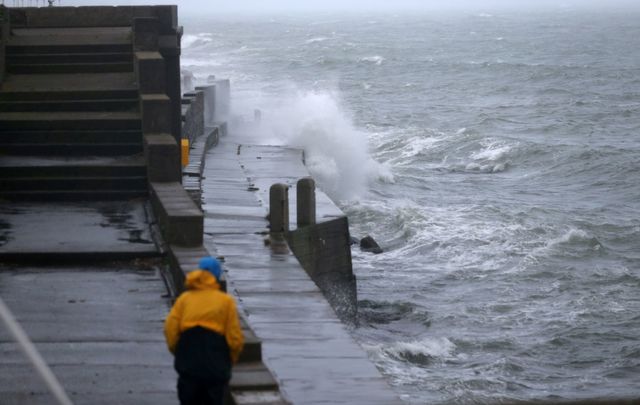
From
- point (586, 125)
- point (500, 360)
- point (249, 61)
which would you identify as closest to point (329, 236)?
point (500, 360)

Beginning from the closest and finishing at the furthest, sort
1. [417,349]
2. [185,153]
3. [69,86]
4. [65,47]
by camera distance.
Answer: [417,349], [69,86], [65,47], [185,153]

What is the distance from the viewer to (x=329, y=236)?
18.5m

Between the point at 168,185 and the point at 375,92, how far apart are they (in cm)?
5422

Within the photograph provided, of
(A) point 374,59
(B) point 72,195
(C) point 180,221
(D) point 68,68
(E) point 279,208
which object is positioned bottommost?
(A) point 374,59

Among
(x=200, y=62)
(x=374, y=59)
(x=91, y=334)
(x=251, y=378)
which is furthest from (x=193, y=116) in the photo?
(x=374, y=59)

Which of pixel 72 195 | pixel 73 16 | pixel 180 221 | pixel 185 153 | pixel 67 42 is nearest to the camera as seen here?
pixel 180 221

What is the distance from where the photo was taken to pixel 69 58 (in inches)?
770

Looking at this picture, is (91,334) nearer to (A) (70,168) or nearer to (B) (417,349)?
(A) (70,168)

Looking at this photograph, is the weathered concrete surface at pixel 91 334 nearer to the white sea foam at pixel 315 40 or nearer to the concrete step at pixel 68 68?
the concrete step at pixel 68 68

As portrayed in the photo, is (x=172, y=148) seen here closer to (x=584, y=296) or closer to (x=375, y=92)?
(x=584, y=296)

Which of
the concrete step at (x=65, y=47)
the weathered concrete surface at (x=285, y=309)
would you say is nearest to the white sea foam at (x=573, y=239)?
the weathered concrete surface at (x=285, y=309)

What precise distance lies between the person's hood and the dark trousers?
0.54 m

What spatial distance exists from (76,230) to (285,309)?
2884mm

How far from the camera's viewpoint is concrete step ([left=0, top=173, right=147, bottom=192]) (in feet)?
54.6
